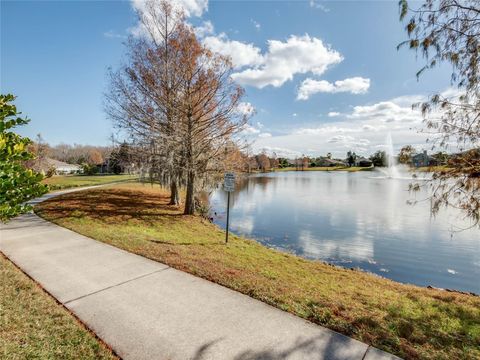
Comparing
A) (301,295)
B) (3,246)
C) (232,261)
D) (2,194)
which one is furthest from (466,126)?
(3,246)

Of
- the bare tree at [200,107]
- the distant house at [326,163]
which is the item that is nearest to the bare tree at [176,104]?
the bare tree at [200,107]

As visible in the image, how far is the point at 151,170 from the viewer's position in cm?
1293

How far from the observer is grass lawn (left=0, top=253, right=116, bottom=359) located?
2908 millimetres

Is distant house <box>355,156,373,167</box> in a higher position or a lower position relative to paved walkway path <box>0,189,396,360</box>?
higher

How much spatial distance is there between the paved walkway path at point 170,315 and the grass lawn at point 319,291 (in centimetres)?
36

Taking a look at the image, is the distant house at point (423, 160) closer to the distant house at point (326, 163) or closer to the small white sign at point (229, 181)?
the small white sign at point (229, 181)

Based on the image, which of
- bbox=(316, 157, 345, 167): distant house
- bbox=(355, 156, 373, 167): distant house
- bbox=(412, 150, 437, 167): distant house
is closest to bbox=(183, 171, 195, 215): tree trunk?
bbox=(412, 150, 437, 167): distant house

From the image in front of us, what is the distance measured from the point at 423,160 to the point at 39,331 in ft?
22.8

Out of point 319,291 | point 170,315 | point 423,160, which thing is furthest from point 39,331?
point 423,160

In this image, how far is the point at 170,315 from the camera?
3.76 meters

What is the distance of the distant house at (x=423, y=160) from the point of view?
207 inches

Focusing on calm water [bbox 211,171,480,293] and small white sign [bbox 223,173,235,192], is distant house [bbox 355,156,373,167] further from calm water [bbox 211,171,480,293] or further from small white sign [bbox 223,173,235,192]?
small white sign [bbox 223,173,235,192]

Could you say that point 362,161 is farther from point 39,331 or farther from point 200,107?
point 39,331

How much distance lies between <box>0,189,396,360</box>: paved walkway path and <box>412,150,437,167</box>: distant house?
3840 mm
